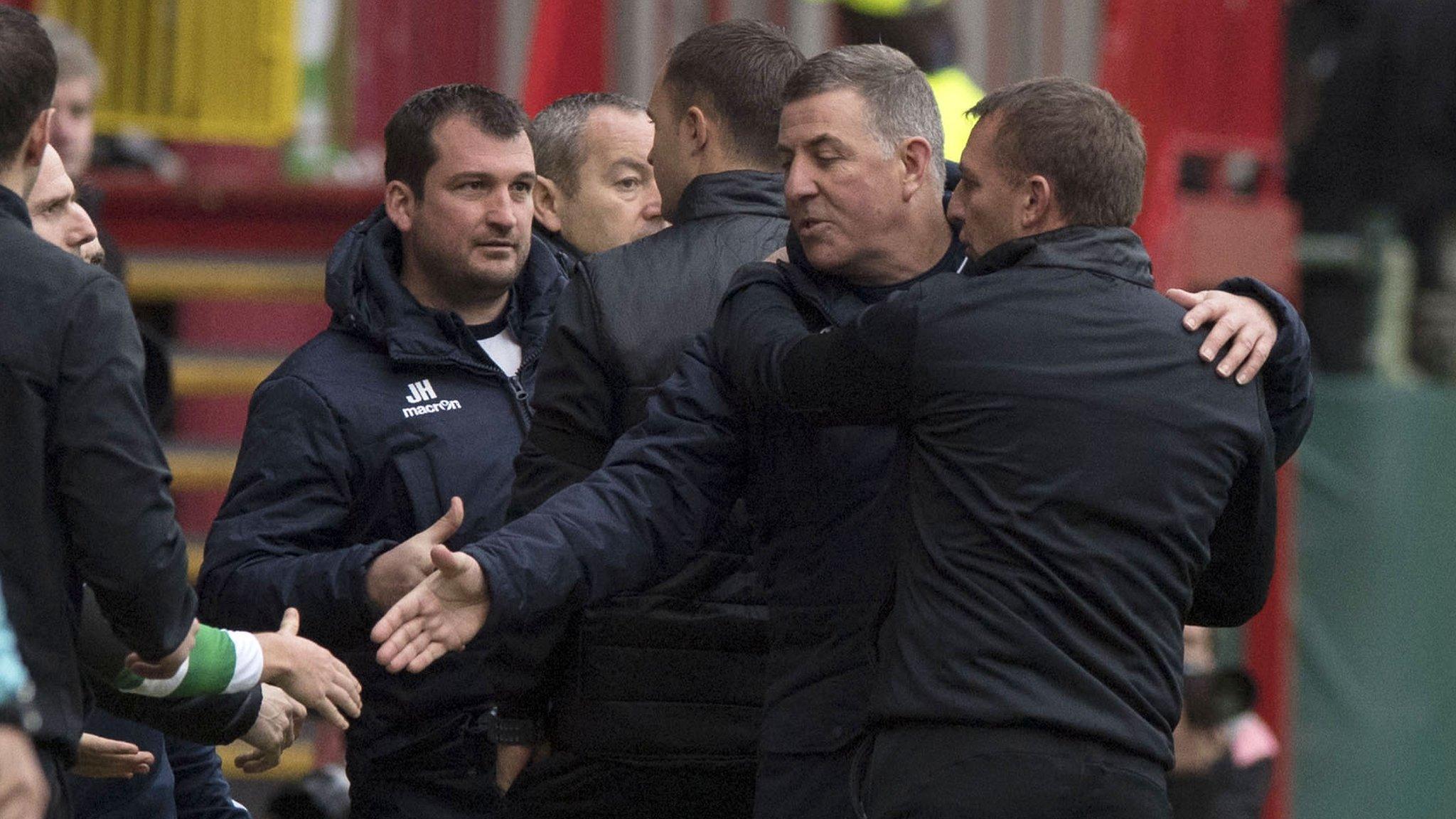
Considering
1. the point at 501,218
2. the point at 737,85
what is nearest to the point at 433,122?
the point at 501,218

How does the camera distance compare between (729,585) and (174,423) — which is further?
(174,423)

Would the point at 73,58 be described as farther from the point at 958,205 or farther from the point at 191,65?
the point at 958,205

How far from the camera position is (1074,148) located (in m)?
3.43

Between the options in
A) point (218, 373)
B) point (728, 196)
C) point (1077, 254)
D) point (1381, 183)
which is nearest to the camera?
point (1077, 254)

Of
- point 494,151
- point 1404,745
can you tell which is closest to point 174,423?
point 494,151

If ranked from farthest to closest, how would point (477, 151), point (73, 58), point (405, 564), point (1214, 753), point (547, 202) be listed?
point (1214, 753), point (73, 58), point (547, 202), point (477, 151), point (405, 564)

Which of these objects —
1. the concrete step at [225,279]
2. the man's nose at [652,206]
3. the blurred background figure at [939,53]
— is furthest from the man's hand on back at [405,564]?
the concrete step at [225,279]

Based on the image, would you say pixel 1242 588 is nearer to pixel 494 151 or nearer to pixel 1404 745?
pixel 494 151

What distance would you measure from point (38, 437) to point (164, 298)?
198 inches

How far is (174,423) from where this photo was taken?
27.5 ft

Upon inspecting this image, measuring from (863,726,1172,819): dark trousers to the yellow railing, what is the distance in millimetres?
5550

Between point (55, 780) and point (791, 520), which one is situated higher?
point (791, 520)

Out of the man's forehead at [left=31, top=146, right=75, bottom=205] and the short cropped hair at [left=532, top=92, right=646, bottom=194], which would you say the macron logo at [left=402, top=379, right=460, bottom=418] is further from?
the man's forehead at [left=31, top=146, right=75, bottom=205]

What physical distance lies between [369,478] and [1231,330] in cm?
168
